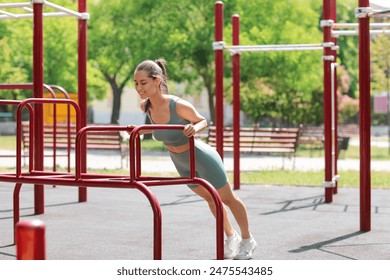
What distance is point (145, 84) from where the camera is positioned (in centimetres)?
481

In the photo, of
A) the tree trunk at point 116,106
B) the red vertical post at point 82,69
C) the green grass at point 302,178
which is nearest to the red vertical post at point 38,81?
the red vertical post at point 82,69

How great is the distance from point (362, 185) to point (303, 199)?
285 centimetres

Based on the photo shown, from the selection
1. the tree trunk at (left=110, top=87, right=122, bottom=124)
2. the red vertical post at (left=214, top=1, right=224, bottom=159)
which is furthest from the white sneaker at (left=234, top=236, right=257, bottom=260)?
the tree trunk at (left=110, top=87, right=122, bottom=124)

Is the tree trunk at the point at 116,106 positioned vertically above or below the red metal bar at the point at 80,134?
above

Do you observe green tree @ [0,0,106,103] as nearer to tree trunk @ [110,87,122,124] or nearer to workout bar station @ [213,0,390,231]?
tree trunk @ [110,87,122,124]

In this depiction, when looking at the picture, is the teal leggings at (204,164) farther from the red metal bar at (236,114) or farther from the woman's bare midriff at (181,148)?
the red metal bar at (236,114)

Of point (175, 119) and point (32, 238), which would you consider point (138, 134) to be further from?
point (32, 238)

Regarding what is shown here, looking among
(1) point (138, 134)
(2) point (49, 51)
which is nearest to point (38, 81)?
(1) point (138, 134)

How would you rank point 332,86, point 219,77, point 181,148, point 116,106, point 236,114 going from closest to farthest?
point 181,148
point 332,86
point 219,77
point 236,114
point 116,106

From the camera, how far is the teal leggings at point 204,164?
16.3ft

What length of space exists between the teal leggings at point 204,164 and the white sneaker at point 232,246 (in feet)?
1.65

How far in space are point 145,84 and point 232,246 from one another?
4.44 ft
